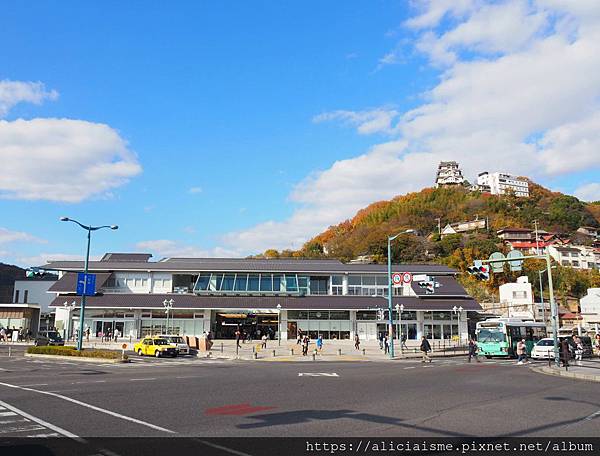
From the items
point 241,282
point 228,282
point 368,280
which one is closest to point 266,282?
point 241,282

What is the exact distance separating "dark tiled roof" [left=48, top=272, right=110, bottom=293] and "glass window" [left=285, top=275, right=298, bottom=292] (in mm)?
23146

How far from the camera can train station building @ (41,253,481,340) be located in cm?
6059

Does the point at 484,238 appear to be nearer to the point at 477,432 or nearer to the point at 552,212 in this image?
the point at 552,212

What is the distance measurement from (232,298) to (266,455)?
5555 cm

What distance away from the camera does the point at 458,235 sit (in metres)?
144

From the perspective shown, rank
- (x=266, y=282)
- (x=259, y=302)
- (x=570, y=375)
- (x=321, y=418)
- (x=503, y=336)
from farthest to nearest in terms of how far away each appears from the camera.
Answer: (x=266, y=282) < (x=259, y=302) < (x=503, y=336) < (x=570, y=375) < (x=321, y=418)

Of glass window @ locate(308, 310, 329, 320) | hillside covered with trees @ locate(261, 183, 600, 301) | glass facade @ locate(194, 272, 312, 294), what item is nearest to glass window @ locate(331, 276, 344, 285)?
glass facade @ locate(194, 272, 312, 294)

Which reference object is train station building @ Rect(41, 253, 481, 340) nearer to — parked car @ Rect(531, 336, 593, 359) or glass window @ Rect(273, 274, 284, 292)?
glass window @ Rect(273, 274, 284, 292)

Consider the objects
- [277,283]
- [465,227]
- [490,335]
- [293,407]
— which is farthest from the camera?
[465,227]

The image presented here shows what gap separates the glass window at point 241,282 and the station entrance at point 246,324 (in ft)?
11.0

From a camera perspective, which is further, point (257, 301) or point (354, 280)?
point (354, 280)

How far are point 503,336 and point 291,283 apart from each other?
99.8 ft

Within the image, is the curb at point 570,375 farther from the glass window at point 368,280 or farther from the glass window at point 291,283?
the glass window at point 368,280

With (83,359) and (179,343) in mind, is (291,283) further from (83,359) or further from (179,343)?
(83,359)
